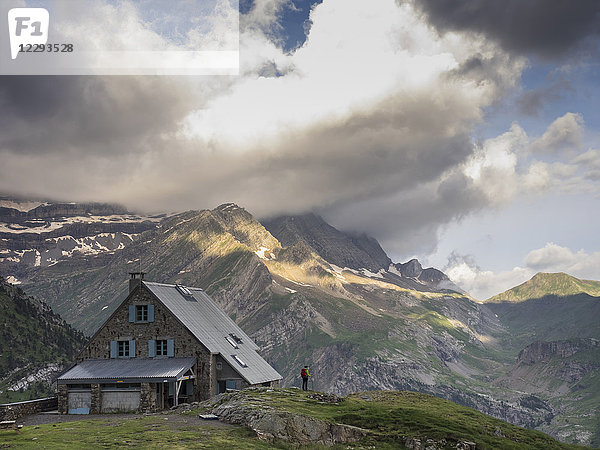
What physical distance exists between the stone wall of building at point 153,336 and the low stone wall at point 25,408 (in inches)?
328

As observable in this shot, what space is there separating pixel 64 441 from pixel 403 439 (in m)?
27.9

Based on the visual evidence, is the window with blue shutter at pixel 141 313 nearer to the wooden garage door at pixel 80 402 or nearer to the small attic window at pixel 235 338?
the wooden garage door at pixel 80 402

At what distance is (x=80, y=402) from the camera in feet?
258

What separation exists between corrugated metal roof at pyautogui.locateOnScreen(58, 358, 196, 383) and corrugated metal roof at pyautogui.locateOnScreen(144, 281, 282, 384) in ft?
18.0

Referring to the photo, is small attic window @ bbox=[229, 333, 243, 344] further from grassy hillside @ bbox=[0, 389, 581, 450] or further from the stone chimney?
grassy hillside @ bbox=[0, 389, 581, 450]

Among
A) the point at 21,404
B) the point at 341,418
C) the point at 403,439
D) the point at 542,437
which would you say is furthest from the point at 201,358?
the point at 542,437

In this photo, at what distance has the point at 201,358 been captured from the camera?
82.6m

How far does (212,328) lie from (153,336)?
10417mm

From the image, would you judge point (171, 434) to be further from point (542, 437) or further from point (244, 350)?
point (244, 350)

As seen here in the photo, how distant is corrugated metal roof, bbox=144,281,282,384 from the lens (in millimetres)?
85125

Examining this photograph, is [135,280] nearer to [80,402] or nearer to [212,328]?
[212,328]

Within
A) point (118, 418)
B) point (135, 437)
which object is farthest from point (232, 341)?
point (135, 437)

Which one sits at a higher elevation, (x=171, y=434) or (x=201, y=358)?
(x=201, y=358)

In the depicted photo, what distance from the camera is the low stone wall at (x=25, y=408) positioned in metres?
69.2
